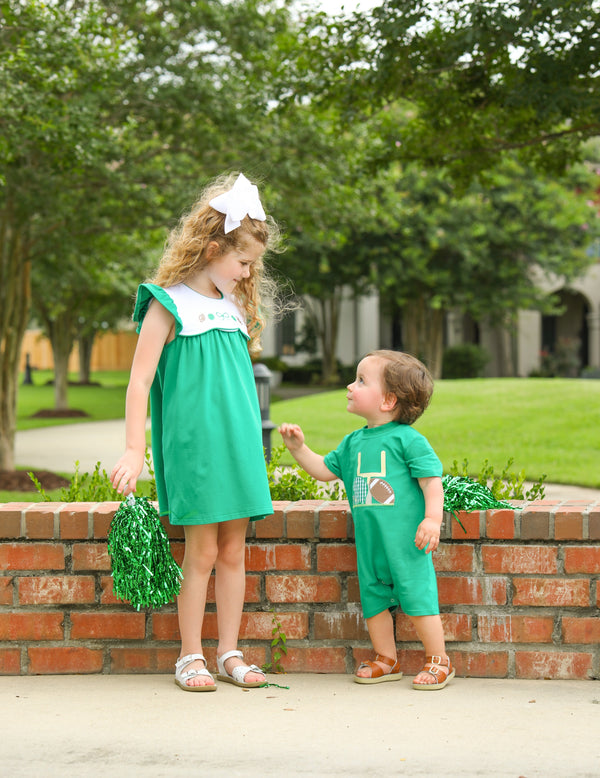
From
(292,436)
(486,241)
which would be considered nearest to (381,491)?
(292,436)

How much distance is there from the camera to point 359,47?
733 cm

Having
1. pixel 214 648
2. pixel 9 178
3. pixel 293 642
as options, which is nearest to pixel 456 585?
pixel 293 642

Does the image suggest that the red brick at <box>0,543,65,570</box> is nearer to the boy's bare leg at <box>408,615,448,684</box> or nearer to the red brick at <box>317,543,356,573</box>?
the red brick at <box>317,543,356,573</box>

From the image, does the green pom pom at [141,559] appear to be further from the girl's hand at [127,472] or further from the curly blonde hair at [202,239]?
the curly blonde hair at [202,239]

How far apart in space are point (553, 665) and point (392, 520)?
86 cm

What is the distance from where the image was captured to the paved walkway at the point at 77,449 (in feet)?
30.5

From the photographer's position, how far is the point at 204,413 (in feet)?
11.5

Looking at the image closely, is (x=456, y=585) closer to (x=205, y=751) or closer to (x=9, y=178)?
(x=205, y=751)

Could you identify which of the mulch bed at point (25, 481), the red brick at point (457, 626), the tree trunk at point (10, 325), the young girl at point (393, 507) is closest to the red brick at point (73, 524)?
the young girl at point (393, 507)

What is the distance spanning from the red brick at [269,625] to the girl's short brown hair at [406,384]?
872 millimetres

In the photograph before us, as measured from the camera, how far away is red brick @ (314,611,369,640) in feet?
12.3

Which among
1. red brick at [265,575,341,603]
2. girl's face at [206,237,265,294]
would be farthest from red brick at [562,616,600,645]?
girl's face at [206,237,265,294]

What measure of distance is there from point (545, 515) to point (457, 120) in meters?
4.86

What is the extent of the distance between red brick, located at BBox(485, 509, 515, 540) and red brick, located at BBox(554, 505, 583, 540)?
163mm
